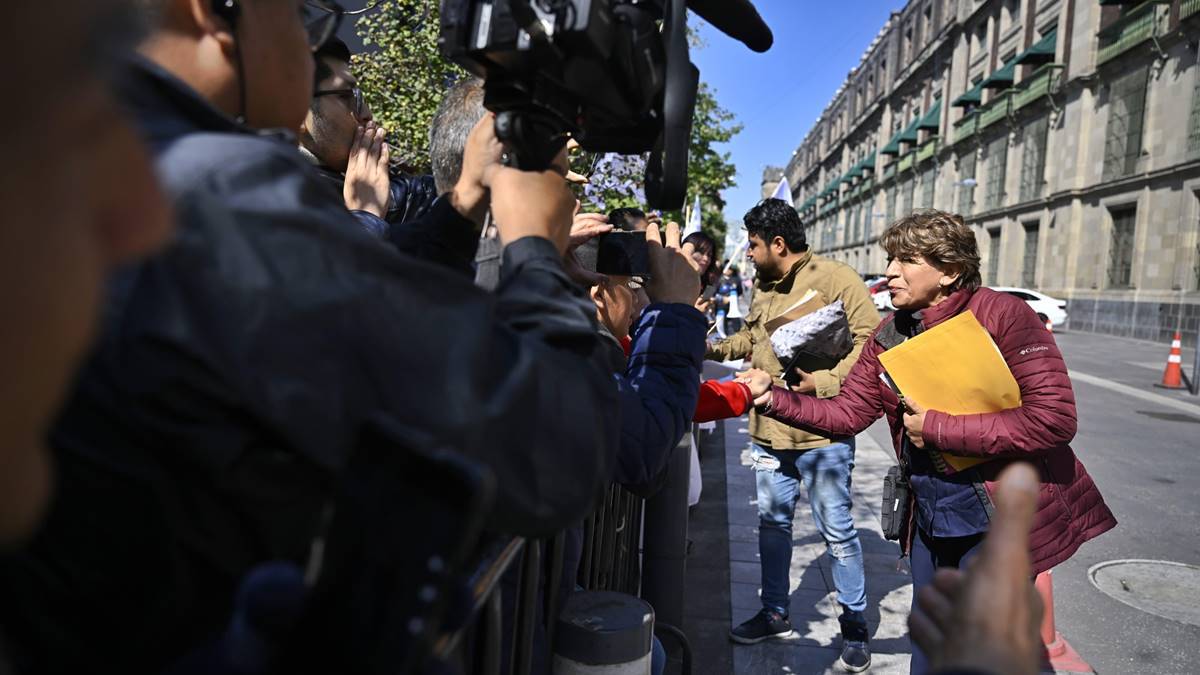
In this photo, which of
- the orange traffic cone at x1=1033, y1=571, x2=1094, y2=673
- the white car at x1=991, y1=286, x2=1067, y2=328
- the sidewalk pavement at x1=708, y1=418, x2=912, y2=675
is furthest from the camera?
the white car at x1=991, y1=286, x2=1067, y2=328


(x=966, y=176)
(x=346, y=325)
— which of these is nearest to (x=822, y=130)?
(x=966, y=176)

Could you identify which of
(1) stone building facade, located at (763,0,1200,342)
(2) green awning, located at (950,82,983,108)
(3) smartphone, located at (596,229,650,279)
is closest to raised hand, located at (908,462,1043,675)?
(3) smartphone, located at (596,229,650,279)

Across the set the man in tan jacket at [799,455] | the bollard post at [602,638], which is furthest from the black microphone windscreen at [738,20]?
the man in tan jacket at [799,455]

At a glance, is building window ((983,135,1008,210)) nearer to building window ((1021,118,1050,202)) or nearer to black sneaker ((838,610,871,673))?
building window ((1021,118,1050,202))

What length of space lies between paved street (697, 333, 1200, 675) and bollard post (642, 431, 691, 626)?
726mm

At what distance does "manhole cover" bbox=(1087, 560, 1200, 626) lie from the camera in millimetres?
4484

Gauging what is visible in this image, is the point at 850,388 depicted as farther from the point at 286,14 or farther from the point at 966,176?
the point at 966,176

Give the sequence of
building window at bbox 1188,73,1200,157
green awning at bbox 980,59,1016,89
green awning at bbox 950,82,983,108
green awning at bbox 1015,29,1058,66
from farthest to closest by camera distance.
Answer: green awning at bbox 950,82,983,108
green awning at bbox 980,59,1016,89
green awning at bbox 1015,29,1058,66
building window at bbox 1188,73,1200,157

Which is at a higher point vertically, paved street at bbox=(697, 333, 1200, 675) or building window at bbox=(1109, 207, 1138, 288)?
building window at bbox=(1109, 207, 1138, 288)

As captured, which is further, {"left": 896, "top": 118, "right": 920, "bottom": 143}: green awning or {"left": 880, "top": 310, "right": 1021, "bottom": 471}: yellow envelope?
{"left": 896, "top": 118, "right": 920, "bottom": 143}: green awning

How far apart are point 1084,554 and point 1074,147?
24504 mm

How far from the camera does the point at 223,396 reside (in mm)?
759

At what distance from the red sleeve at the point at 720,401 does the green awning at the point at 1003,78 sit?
33.0 metres

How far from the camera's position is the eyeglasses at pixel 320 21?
59.1 inches
